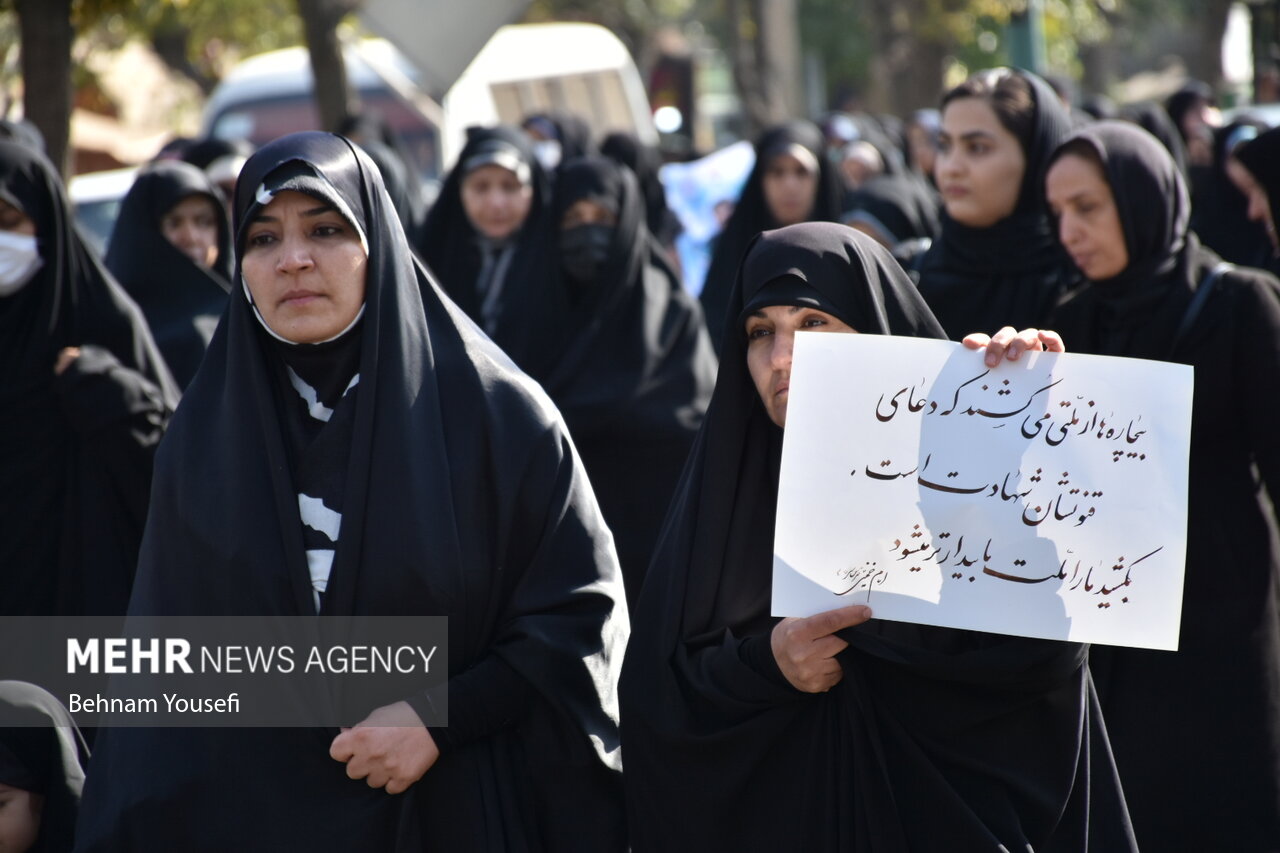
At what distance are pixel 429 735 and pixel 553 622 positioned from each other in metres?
0.28

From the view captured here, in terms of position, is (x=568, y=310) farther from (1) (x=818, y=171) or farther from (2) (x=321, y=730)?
(2) (x=321, y=730)

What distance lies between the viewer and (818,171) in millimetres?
7738

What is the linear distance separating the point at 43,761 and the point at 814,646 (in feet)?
5.19

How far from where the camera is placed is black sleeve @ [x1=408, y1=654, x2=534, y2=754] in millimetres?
2688

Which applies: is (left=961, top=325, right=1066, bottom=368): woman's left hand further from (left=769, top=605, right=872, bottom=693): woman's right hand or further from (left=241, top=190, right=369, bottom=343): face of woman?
(left=241, top=190, right=369, bottom=343): face of woman

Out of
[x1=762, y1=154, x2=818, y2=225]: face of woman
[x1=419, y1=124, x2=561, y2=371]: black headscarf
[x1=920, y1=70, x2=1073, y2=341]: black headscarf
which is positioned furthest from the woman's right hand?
[x1=762, y1=154, x2=818, y2=225]: face of woman

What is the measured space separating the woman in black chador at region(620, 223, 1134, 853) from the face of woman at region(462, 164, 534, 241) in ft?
13.2

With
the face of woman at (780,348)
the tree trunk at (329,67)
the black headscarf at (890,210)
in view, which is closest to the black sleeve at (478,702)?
the face of woman at (780,348)

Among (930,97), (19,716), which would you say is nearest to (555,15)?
(930,97)

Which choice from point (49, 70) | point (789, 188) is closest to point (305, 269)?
point (49, 70)

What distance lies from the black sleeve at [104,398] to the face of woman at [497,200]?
98.0 inches

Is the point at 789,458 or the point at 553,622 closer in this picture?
the point at 789,458

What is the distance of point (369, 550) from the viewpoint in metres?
2.73

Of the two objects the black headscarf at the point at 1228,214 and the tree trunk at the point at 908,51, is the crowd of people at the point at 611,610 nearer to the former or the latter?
the black headscarf at the point at 1228,214
